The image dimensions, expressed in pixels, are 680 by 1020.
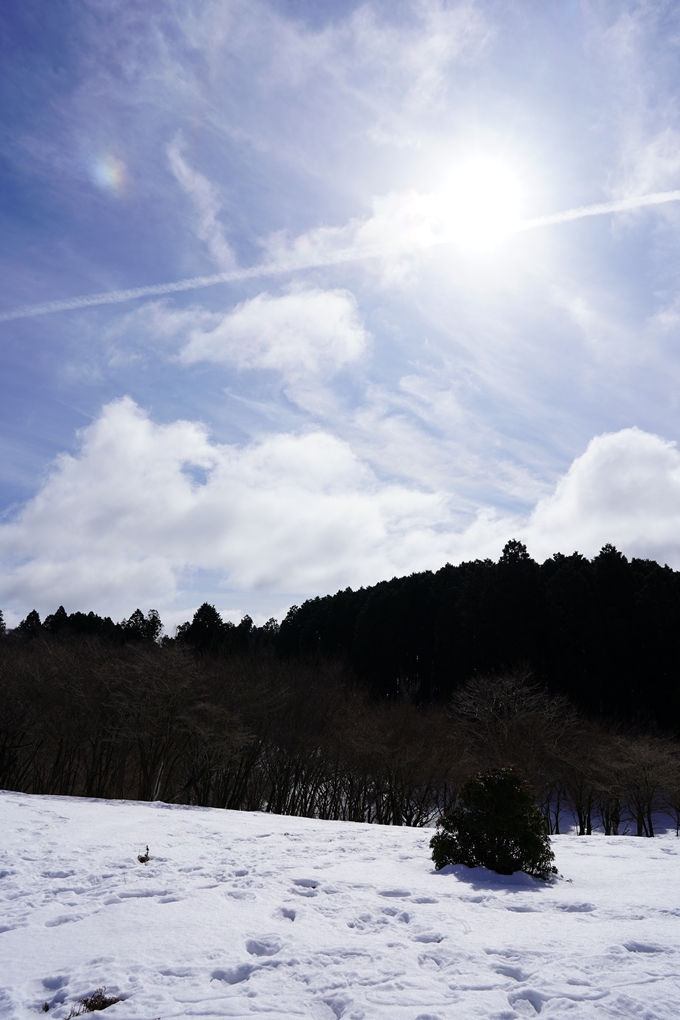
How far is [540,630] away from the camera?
36500mm

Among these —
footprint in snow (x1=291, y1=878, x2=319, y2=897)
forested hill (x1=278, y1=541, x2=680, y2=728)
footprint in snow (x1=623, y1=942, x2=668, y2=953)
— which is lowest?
footprint in snow (x1=291, y1=878, x2=319, y2=897)

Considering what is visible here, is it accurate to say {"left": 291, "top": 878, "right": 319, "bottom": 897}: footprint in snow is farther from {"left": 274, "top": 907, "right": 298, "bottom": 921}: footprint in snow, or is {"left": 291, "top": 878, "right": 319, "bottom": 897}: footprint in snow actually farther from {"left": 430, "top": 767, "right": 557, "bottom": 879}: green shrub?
{"left": 430, "top": 767, "right": 557, "bottom": 879}: green shrub

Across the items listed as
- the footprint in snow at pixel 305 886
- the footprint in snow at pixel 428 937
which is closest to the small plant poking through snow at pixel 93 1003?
the footprint in snow at pixel 428 937

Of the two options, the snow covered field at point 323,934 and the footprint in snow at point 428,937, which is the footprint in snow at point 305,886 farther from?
the footprint in snow at point 428,937

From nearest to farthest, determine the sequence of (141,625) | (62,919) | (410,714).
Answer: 1. (62,919)
2. (410,714)
3. (141,625)

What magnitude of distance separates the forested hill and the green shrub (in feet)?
81.5

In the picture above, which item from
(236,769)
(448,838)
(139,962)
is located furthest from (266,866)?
(236,769)

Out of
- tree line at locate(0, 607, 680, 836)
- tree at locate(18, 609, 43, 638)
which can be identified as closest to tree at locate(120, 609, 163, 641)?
tree at locate(18, 609, 43, 638)

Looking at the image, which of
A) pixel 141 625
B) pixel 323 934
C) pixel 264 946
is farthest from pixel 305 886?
pixel 141 625

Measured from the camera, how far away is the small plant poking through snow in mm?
3973

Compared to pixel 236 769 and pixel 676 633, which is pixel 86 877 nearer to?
pixel 236 769

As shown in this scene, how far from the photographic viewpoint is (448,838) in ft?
31.1

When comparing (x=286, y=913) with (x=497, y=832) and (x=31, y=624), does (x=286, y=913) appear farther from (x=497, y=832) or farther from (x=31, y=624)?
(x=31, y=624)

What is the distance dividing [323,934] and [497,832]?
455cm
